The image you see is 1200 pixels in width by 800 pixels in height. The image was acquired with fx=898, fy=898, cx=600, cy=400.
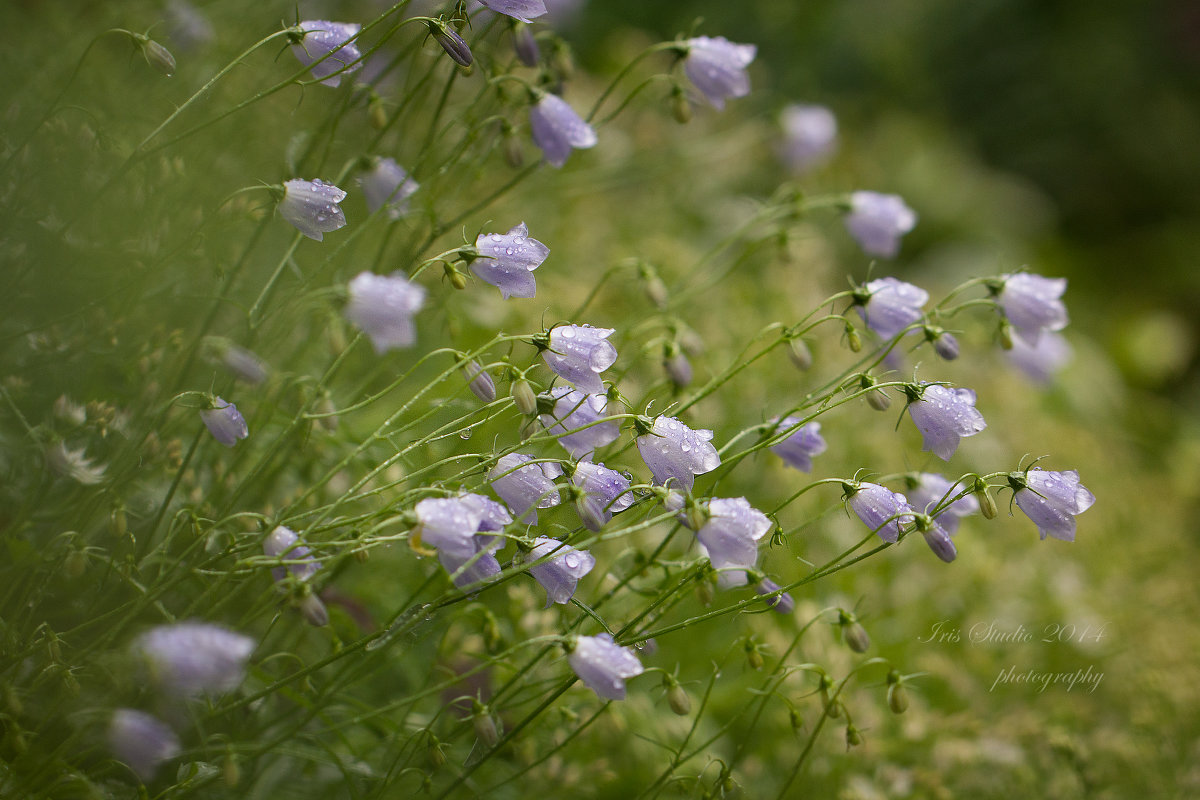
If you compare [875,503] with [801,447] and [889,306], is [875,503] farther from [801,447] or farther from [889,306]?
[889,306]

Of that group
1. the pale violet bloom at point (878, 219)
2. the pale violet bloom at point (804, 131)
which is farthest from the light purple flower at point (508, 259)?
the pale violet bloom at point (804, 131)

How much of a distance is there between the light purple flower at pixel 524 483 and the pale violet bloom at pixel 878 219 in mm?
1327

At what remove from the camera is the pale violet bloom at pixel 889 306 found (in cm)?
182

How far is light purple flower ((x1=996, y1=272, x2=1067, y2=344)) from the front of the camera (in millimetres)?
1943

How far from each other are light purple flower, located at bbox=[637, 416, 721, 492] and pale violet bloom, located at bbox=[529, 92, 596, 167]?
0.69m

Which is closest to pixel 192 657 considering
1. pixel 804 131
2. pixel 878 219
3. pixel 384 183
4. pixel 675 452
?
pixel 675 452

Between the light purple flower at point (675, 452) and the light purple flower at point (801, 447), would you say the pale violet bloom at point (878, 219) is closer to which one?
the light purple flower at point (801, 447)

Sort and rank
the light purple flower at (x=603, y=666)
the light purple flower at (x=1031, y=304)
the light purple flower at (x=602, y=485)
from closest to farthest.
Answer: the light purple flower at (x=603, y=666), the light purple flower at (x=602, y=485), the light purple flower at (x=1031, y=304)

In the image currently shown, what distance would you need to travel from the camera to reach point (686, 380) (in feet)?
6.11

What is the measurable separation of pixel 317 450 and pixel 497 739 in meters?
0.78

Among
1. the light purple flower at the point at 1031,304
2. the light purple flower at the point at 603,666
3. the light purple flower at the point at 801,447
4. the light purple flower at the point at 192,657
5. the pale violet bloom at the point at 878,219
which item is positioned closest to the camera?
the light purple flower at the point at 192,657

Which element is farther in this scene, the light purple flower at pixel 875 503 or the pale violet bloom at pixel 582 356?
the light purple flower at pixel 875 503

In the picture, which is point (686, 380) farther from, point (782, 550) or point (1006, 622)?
point (1006, 622)

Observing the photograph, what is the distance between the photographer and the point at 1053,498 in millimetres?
1601
